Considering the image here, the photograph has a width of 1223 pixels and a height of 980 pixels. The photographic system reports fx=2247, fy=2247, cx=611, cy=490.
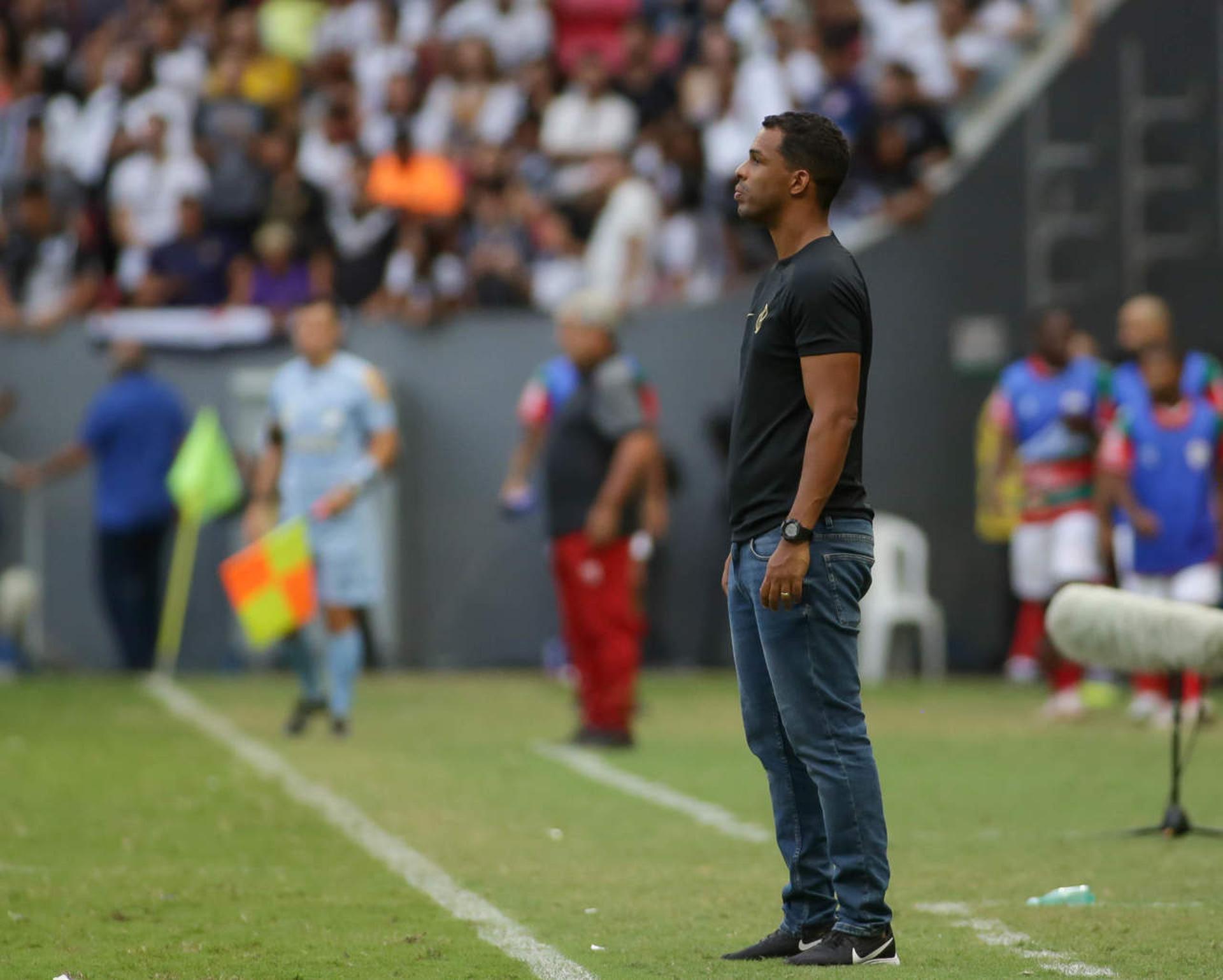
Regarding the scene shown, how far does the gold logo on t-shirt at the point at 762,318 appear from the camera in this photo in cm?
550

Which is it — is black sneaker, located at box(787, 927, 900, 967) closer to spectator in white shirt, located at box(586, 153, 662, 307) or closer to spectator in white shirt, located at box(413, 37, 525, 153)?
spectator in white shirt, located at box(586, 153, 662, 307)

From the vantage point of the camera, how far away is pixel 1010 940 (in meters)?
6.01

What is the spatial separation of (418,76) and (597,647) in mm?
9225

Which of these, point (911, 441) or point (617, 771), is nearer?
point (617, 771)

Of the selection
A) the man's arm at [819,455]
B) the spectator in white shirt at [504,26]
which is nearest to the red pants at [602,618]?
the man's arm at [819,455]

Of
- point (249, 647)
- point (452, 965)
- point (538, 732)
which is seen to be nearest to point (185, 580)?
point (249, 647)

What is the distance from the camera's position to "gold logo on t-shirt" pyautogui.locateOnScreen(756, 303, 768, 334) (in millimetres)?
5504

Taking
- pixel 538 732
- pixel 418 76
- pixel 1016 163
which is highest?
pixel 418 76

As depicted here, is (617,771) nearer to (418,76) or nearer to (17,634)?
(17,634)

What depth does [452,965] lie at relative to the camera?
558 centimetres

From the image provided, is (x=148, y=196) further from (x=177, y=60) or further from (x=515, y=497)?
(x=515, y=497)

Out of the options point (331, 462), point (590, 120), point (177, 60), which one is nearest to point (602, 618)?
point (331, 462)

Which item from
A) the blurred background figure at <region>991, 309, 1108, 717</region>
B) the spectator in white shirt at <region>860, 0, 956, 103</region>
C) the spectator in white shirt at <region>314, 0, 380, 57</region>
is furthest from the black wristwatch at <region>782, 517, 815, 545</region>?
the spectator in white shirt at <region>314, 0, 380, 57</region>

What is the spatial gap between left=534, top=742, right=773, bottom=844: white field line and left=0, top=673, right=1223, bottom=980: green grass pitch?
94mm
